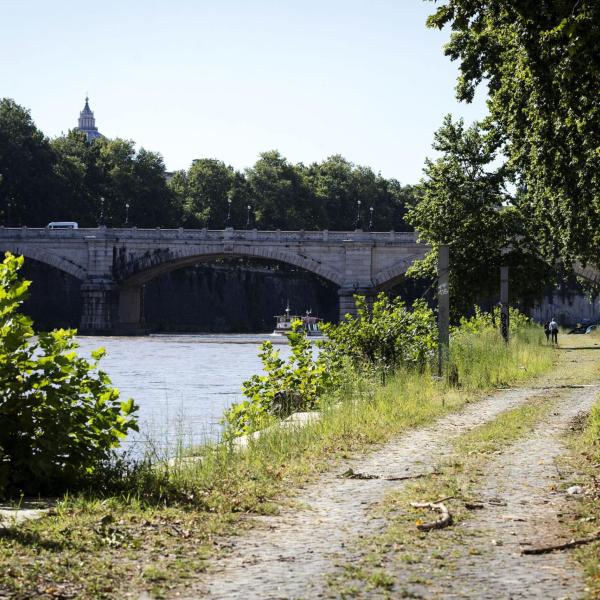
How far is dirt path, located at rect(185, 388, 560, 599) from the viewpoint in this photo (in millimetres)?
6008

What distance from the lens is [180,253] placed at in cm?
8175

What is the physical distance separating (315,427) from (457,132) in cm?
2852

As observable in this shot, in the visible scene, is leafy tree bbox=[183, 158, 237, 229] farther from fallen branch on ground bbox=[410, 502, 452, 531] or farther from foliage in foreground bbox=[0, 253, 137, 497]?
fallen branch on ground bbox=[410, 502, 452, 531]

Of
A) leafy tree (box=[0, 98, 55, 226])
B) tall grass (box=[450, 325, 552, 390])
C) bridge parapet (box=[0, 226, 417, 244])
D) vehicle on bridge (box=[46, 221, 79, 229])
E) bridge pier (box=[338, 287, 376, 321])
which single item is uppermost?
leafy tree (box=[0, 98, 55, 226])

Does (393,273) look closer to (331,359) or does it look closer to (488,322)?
(488,322)

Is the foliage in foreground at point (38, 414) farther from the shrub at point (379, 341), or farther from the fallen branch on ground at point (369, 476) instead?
the shrub at point (379, 341)

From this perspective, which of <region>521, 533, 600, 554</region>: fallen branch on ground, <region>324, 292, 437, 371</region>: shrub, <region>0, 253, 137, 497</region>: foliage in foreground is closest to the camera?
<region>521, 533, 600, 554</region>: fallen branch on ground

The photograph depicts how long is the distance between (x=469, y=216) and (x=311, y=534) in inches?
1278

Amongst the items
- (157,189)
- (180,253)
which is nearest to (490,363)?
(180,253)

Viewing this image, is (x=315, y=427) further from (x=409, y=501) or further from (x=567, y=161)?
(x=567, y=161)

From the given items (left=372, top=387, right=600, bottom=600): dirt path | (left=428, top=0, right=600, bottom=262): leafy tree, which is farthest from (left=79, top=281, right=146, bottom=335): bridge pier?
(left=372, top=387, right=600, bottom=600): dirt path

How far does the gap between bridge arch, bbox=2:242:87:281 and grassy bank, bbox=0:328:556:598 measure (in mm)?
71087

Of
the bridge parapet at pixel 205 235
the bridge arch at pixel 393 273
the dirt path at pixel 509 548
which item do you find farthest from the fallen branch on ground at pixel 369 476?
the bridge parapet at pixel 205 235

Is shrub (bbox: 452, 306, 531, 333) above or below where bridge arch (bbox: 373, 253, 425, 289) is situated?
below
